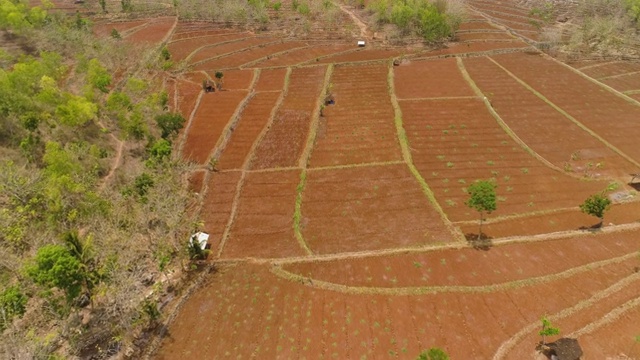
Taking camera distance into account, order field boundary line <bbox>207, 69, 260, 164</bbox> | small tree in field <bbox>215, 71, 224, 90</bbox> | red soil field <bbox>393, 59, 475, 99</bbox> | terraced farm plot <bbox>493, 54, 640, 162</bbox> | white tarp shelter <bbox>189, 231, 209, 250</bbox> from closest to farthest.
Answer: white tarp shelter <bbox>189, 231, 209, 250</bbox> → field boundary line <bbox>207, 69, 260, 164</bbox> → terraced farm plot <bbox>493, 54, 640, 162</bbox> → red soil field <bbox>393, 59, 475, 99</bbox> → small tree in field <bbox>215, 71, 224, 90</bbox>

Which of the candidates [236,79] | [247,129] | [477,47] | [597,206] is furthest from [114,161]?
[477,47]

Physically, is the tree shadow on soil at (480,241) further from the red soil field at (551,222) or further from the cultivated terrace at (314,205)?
the red soil field at (551,222)

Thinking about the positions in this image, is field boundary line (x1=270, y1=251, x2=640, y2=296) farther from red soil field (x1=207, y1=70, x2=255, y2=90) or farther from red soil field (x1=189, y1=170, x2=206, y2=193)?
red soil field (x1=207, y1=70, x2=255, y2=90)

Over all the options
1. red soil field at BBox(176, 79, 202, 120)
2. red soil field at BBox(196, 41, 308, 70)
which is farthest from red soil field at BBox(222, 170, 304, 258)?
red soil field at BBox(196, 41, 308, 70)

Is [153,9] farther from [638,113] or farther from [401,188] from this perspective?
[638,113]

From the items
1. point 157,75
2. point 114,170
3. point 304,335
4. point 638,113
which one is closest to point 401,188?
point 304,335

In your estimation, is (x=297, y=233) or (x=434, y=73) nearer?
(x=297, y=233)

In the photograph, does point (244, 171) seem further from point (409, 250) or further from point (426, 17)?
point (426, 17)

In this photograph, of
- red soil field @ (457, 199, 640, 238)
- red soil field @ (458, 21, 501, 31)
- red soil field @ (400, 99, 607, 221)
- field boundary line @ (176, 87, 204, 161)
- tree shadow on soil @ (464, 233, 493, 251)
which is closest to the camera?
tree shadow on soil @ (464, 233, 493, 251)
